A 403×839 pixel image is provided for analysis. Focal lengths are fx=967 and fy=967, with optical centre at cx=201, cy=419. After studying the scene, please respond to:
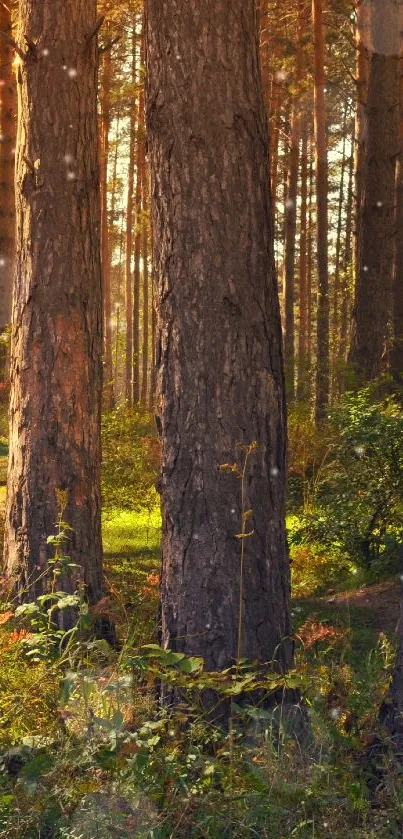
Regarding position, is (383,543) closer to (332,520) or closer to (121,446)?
(332,520)

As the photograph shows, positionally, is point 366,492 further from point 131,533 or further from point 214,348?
point 214,348

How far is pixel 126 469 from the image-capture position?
11.2 meters

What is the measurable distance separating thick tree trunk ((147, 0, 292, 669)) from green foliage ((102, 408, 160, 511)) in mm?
5332

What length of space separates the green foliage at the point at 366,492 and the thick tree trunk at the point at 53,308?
2.82 m

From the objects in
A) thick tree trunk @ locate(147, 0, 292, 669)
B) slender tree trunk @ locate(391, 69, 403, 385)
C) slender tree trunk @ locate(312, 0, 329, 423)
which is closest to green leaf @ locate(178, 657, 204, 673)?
thick tree trunk @ locate(147, 0, 292, 669)

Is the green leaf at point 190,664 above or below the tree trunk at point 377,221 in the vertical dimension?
below

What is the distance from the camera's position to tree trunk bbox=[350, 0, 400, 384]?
45.1 feet

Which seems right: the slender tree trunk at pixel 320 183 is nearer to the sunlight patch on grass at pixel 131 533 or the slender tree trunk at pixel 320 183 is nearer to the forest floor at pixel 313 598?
the sunlight patch on grass at pixel 131 533

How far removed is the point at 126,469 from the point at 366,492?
10.2 feet

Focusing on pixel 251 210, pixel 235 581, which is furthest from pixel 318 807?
pixel 251 210

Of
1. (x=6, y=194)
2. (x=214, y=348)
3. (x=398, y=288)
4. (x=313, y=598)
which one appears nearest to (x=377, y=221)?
(x=398, y=288)

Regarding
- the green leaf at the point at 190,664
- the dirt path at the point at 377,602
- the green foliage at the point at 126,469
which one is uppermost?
the green foliage at the point at 126,469

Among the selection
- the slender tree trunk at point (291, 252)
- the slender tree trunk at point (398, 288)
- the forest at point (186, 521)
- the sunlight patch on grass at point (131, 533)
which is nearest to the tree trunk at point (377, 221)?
the slender tree trunk at point (398, 288)

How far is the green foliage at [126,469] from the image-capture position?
36.0 ft
